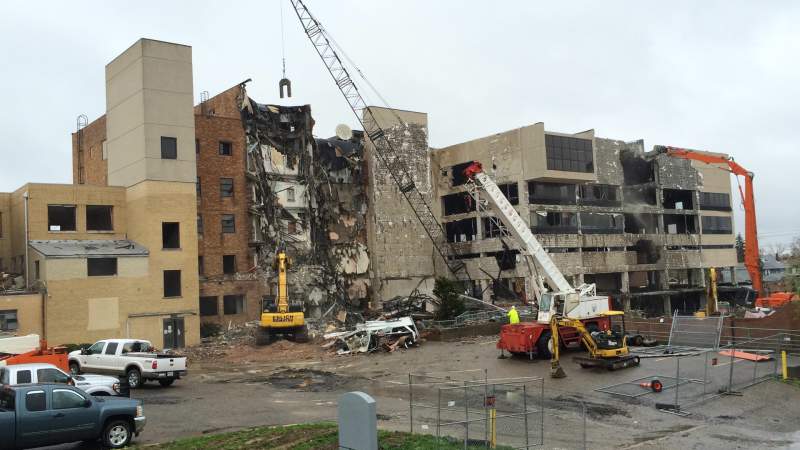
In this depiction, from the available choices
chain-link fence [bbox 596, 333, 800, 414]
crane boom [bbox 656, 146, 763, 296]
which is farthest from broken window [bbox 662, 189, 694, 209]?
chain-link fence [bbox 596, 333, 800, 414]

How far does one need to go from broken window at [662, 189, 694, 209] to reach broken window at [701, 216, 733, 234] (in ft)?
7.64

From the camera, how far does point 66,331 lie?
40281mm

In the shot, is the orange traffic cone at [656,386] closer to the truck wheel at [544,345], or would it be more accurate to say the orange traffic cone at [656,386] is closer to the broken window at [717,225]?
the truck wheel at [544,345]

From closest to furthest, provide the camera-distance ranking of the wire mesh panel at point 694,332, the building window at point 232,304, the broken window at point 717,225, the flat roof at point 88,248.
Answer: the wire mesh panel at point 694,332, the flat roof at point 88,248, the building window at point 232,304, the broken window at point 717,225

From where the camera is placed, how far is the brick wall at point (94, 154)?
56000 millimetres

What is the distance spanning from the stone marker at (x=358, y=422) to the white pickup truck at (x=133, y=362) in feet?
63.8

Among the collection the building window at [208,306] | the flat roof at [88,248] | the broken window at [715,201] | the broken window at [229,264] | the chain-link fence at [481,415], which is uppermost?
Result: the broken window at [715,201]

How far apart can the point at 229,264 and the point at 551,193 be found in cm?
3033

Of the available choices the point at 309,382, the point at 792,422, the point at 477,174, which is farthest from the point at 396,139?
the point at 792,422

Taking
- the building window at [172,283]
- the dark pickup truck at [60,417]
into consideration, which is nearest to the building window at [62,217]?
the building window at [172,283]

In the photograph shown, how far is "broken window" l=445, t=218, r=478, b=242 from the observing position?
69.1m

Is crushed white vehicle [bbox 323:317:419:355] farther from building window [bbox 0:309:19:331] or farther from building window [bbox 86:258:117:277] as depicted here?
building window [bbox 0:309:19:331]

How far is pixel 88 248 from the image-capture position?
42938mm

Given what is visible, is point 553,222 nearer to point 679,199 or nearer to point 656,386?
point 679,199
